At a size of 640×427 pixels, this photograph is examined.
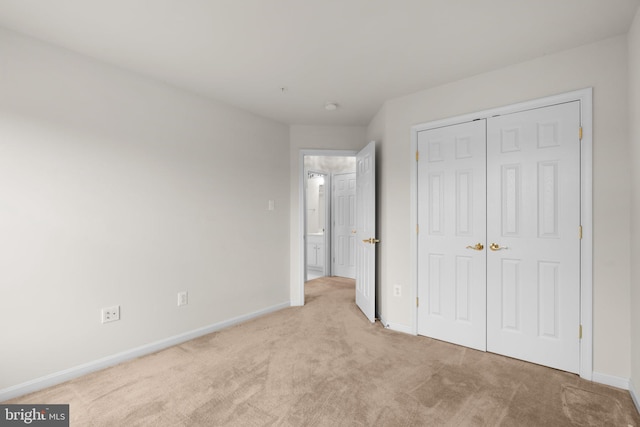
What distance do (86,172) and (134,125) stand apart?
0.55m

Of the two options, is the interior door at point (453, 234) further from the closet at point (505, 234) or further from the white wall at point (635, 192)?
the white wall at point (635, 192)

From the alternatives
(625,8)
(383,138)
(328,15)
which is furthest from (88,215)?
(625,8)

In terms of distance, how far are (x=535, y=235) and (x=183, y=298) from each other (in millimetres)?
3147

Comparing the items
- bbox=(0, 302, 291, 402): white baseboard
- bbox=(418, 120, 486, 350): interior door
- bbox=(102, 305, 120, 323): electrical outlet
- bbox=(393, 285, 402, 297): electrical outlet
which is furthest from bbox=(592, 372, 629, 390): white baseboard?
bbox=(102, 305, 120, 323): electrical outlet

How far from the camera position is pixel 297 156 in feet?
13.4

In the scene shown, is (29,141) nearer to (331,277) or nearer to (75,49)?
(75,49)

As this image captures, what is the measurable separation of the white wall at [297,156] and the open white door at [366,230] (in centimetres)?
47

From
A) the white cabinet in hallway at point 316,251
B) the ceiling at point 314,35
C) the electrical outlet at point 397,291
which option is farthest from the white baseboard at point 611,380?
the white cabinet in hallway at point 316,251

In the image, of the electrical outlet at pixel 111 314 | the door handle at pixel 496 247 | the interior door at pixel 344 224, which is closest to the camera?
the electrical outlet at pixel 111 314

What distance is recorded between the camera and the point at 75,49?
88.4 inches

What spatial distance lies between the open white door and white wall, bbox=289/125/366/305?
0.47 m

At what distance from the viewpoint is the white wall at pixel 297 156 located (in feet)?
13.5

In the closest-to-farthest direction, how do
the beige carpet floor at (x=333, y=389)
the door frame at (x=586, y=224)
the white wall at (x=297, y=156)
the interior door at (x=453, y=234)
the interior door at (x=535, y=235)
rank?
1. the beige carpet floor at (x=333, y=389)
2. the door frame at (x=586, y=224)
3. the interior door at (x=535, y=235)
4. the interior door at (x=453, y=234)
5. the white wall at (x=297, y=156)

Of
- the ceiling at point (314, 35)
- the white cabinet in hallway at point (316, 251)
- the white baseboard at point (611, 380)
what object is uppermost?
the ceiling at point (314, 35)
